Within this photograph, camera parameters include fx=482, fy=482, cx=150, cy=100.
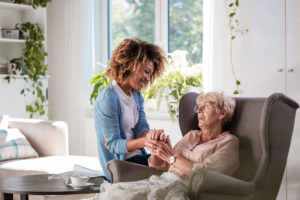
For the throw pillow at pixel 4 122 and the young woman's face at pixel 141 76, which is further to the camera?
the throw pillow at pixel 4 122

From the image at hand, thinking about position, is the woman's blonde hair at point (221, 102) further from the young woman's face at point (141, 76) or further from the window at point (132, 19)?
the window at point (132, 19)

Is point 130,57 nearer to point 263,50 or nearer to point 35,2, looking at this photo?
point 263,50

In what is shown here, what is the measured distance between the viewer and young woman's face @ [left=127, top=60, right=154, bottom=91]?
2.43 meters

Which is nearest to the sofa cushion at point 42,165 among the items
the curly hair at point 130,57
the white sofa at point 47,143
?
the white sofa at point 47,143

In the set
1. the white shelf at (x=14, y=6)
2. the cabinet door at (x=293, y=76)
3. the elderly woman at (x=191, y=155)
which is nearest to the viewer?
the elderly woman at (x=191, y=155)

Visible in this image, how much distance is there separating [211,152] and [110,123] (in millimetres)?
525

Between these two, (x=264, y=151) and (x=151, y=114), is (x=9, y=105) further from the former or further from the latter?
(x=264, y=151)

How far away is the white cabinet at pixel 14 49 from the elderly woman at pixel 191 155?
218cm

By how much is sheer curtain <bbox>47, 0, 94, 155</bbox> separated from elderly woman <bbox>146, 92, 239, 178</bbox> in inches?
85.5

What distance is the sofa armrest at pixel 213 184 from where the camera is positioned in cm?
183

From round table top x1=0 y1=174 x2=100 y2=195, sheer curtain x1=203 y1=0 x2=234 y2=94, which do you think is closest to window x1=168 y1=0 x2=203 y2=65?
sheer curtain x1=203 y1=0 x2=234 y2=94

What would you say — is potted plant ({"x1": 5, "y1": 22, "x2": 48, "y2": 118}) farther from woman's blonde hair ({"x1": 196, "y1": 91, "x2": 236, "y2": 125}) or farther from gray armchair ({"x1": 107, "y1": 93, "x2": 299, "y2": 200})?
woman's blonde hair ({"x1": 196, "y1": 91, "x2": 236, "y2": 125})

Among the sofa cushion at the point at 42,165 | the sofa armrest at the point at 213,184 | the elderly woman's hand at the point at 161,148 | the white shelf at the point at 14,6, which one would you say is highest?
the white shelf at the point at 14,6

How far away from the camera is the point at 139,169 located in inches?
90.0
